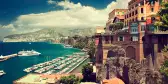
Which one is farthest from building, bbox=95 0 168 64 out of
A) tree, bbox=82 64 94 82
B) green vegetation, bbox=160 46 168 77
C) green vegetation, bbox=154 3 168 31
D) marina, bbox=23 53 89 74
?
marina, bbox=23 53 89 74

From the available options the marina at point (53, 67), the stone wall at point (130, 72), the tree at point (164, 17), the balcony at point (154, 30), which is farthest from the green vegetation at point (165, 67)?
the marina at point (53, 67)

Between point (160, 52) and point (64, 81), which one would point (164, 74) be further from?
point (64, 81)

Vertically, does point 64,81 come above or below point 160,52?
below

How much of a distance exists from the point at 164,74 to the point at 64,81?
24.5 metres

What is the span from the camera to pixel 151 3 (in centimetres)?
5212

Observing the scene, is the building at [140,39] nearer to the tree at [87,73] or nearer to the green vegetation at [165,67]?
the green vegetation at [165,67]

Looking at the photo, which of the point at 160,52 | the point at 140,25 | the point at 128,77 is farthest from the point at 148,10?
the point at 128,77

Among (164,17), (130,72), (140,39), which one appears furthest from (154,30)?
(130,72)

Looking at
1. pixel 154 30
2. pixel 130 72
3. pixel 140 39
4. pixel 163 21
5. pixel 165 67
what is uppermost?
pixel 163 21

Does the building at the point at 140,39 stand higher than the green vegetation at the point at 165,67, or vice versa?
the building at the point at 140,39

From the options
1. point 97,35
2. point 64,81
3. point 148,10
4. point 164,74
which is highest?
point 148,10

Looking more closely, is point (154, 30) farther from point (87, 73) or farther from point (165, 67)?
point (87, 73)

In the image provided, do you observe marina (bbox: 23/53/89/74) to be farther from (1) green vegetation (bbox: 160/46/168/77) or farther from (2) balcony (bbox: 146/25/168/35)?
(1) green vegetation (bbox: 160/46/168/77)

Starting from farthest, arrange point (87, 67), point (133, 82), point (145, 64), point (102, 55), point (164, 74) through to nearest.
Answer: point (87, 67) < point (102, 55) < point (145, 64) < point (133, 82) < point (164, 74)
